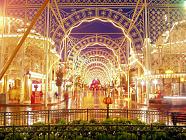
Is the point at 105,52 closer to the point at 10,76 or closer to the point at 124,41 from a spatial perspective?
the point at 124,41

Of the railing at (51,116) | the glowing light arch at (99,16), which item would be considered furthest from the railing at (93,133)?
the glowing light arch at (99,16)

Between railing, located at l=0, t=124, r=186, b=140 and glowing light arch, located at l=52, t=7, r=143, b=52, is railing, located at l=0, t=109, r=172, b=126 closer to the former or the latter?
railing, located at l=0, t=124, r=186, b=140

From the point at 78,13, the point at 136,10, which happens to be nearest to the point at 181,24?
the point at 136,10

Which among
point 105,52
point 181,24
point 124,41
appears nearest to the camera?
point 181,24

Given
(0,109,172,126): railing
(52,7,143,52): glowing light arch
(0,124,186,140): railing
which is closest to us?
(0,124,186,140): railing

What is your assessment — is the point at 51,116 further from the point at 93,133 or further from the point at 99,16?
the point at 99,16

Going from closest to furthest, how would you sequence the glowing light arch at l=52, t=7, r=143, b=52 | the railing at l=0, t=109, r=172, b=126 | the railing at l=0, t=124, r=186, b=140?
the railing at l=0, t=124, r=186, b=140, the railing at l=0, t=109, r=172, b=126, the glowing light arch at l=52, t=7, r=143, b=52

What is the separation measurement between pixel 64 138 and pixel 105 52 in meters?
49.5

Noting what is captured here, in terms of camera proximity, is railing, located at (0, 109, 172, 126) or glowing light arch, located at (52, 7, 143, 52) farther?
glowing light arch, located at (52, 7, 143, 52)

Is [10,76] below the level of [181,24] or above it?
below

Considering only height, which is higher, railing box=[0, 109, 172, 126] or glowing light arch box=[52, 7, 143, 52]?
glowing light arch box=[52, 7, 143, 52]

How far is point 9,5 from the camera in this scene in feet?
87.4

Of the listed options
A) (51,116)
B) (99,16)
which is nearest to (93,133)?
(51,116)

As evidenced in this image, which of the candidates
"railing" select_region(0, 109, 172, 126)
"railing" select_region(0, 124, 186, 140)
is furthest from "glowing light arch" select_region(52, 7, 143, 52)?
"railing" select_region(0, 124, 186, 140)
